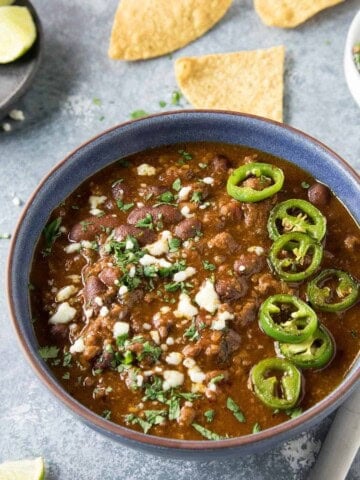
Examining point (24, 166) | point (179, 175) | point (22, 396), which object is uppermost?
point (179, 175)

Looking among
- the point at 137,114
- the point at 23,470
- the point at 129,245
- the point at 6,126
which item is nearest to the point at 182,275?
the point at 129,245

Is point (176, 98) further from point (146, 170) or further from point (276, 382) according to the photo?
point (276, 382)

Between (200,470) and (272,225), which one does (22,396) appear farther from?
(272,225)

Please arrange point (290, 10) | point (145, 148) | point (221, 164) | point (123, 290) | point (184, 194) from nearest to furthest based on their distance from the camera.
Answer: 1. point (123, 290)
2. point (184, 194)
3. point (221, 164)
4. point (145, 148)
5. point (290, 10)

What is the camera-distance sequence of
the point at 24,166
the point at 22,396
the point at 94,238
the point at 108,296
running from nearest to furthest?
the point at 108,296
the point at 94,238
the point at 22,396
the point at 24,166

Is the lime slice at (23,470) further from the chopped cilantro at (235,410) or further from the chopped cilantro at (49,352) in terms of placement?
the chopped cilantro at (235,410)

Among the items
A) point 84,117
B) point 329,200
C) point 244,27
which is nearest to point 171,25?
point 244,27
